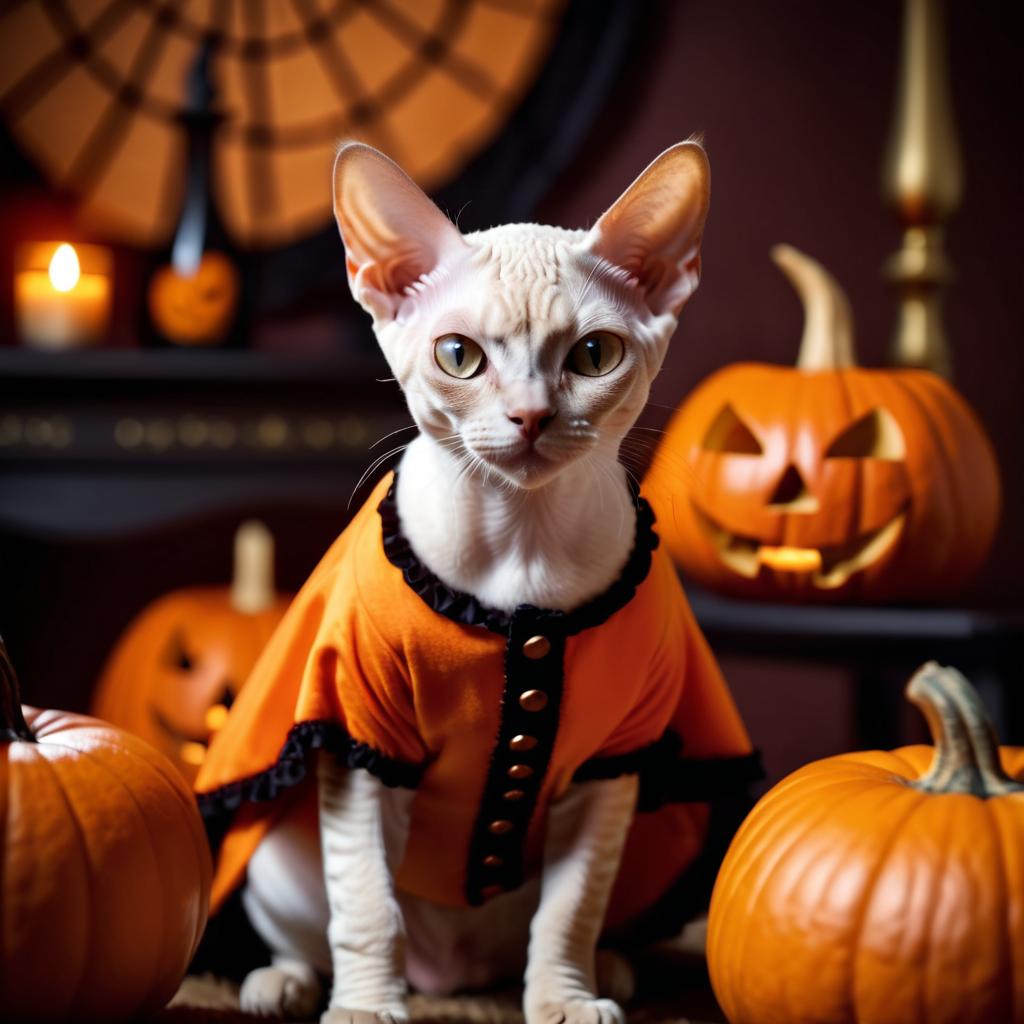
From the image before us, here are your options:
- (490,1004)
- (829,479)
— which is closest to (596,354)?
(490,1004)

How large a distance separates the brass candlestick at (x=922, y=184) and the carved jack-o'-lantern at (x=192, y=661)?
968 millimetres

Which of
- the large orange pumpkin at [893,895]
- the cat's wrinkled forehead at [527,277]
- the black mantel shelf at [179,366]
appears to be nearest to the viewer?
the large orange pumpkin at [893,895]

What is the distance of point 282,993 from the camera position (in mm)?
1014

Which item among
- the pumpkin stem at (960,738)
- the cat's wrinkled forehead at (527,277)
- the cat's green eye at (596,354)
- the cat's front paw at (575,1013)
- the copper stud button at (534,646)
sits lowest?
the cat's front paw at (575,1013)

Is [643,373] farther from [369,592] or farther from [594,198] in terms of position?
[594,198]

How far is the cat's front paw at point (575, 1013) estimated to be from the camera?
3.04 ft

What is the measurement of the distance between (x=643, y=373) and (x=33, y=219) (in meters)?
1.63

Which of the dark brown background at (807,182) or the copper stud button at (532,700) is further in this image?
the dark brown background at (807,182)

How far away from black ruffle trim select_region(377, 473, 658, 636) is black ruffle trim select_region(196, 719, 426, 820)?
118 mm

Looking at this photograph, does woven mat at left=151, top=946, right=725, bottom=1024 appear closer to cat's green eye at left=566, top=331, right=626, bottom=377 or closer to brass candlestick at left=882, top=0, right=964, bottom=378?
cat's green eye at left=566, top=331, right=626, bottom=377

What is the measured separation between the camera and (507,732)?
0.93 meters

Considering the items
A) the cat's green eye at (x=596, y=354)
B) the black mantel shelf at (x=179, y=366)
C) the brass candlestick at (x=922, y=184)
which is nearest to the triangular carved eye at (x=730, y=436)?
the brass candlestick at (x=922, y=184)

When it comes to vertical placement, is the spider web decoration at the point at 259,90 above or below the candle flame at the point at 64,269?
above

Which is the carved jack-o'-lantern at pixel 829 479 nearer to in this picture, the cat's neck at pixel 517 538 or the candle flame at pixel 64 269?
the cat's neck at pixel 517 538
